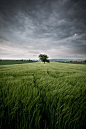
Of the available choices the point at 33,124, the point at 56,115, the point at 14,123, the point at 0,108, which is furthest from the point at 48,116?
the point at 0,108

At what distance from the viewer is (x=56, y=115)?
81 centimetres

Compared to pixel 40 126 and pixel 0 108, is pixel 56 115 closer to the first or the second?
pixel 40 126

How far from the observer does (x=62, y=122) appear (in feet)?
2.42

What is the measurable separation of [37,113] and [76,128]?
1.88ft

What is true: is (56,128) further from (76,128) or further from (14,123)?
(14,123)

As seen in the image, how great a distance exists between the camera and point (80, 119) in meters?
0.77

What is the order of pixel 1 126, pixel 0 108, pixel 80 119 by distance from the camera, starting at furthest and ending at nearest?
pixel 0 108
pixel 80 119
pixel 1 126

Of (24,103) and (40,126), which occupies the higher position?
(24,103)

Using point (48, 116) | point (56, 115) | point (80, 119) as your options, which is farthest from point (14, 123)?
point (80, 119)

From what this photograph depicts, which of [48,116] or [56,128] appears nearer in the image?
[56,128]

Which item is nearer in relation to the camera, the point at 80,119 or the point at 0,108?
the point at 80,119

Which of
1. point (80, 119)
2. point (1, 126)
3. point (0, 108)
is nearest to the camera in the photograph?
point (1, 126)

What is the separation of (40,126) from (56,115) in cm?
28

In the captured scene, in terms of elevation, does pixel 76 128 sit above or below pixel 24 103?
below
